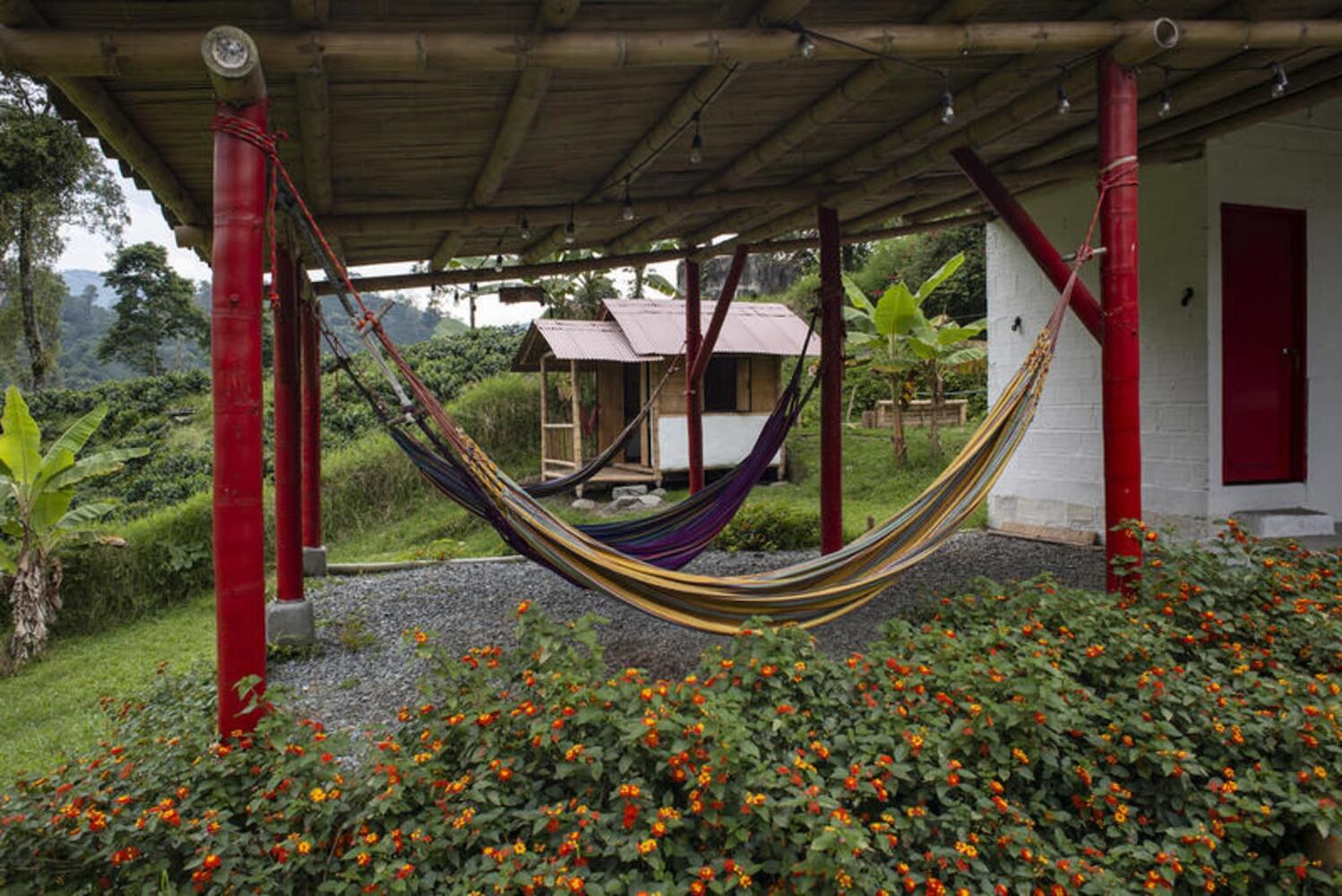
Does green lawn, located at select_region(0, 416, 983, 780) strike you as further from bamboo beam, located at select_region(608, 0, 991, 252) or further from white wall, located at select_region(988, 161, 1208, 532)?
bamboo beam, located at select_region(608, 0, 991, 252)

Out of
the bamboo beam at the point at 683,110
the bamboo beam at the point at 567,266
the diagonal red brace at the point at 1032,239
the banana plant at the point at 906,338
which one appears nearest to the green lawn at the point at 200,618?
the banana plant at the point at 906,338

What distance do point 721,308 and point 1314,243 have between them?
10.1ft

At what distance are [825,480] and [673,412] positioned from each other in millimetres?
5553

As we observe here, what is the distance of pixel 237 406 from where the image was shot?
2006 millimetres

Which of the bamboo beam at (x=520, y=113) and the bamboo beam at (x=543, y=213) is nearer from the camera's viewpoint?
the bamboo beam at (x=520, y=113)

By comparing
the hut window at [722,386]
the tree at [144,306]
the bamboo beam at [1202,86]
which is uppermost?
the tree at [144,306]

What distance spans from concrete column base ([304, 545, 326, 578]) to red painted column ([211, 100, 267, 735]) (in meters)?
3.30

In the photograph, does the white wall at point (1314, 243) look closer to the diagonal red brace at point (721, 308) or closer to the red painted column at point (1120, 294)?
the red painted column at point (1120, 294)

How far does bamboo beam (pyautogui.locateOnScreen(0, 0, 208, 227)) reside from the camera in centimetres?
190

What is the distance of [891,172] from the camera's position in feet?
12.1

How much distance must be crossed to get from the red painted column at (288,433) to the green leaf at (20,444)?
301 cm

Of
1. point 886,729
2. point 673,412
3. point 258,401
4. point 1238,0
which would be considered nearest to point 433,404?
point 258,401

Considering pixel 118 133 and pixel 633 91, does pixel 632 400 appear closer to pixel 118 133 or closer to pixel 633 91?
pixel 633 91

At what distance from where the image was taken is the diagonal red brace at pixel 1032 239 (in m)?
2.81
